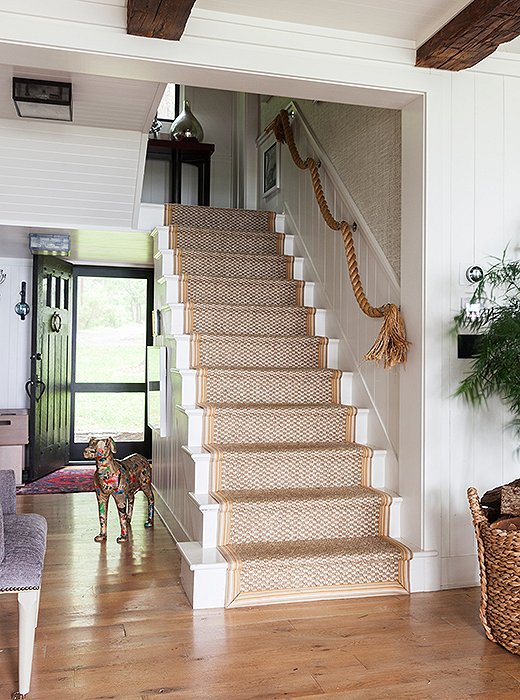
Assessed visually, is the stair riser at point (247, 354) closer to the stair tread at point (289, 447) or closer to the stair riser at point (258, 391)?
the stair riser at point (258, 391)

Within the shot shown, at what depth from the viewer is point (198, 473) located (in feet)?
12.0

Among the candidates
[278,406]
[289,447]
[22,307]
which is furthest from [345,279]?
[22,307]

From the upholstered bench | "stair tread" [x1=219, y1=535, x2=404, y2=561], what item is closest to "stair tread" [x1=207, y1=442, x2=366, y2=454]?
"stair tread" [x1=219, y1=535, x2=404, y2=561]

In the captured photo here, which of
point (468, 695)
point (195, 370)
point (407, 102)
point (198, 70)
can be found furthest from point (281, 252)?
point (468, 695)

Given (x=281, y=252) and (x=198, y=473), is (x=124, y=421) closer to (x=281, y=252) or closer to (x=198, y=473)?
(x=281, y=252)

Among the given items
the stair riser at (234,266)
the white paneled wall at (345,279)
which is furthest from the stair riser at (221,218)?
the stair riser at (234,266)

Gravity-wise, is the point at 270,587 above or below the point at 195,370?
below

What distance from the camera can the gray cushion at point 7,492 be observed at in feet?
9.53

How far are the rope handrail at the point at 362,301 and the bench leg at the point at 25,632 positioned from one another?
1.91 meters

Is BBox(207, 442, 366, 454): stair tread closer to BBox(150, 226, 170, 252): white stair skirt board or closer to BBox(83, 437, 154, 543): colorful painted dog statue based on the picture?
BBox(83, 437, 154, 543): colorful painted dog statue

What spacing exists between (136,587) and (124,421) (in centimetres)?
431

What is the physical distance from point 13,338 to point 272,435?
3.94 metres

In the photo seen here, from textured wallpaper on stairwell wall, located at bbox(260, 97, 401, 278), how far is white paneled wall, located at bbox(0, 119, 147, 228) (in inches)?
50.2

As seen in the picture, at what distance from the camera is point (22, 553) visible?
7.81 ft
